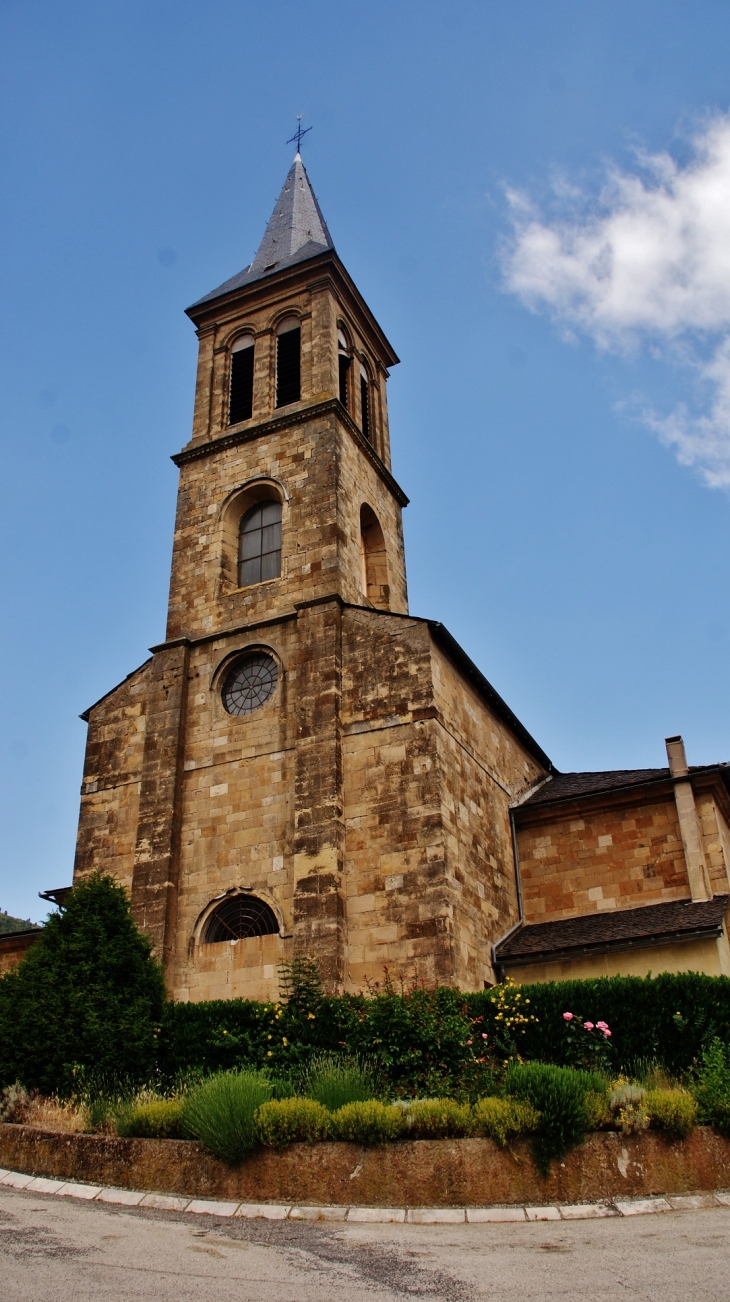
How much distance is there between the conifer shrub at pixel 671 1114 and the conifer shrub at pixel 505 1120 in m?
1.03

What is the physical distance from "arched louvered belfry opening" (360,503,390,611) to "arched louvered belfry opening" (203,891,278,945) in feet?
23.4

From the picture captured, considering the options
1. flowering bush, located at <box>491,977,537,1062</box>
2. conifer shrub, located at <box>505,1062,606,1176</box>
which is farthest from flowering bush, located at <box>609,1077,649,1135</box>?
flowering bush, located at <box>491,977,537,1062</box>

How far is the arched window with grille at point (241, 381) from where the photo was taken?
22625mm

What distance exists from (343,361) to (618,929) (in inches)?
559

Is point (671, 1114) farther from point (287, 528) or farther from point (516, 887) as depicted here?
point (287, 528)

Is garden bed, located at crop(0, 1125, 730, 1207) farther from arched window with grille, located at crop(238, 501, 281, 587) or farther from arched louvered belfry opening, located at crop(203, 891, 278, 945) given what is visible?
A: arched window with grille, located at crop(238, 501, 281, 587)

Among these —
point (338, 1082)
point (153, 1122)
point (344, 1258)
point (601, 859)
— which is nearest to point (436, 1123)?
point (338, 1082)

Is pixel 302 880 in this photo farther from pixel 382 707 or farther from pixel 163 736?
pixel 163 736

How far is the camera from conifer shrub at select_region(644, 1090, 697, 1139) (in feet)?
28.9

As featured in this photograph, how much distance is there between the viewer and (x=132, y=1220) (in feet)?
25.7

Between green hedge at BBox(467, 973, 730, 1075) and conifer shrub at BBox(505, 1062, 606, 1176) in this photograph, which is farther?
green hedge at BBox(467, 973, 730, 1075)

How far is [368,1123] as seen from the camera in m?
8.77

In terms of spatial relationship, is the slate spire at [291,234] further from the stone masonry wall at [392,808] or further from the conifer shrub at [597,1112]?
the conifer shrub at [597,1112]

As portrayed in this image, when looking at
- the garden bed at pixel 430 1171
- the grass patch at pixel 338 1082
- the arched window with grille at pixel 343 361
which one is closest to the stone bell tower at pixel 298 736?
the arched window with grille at pixel 343 361
